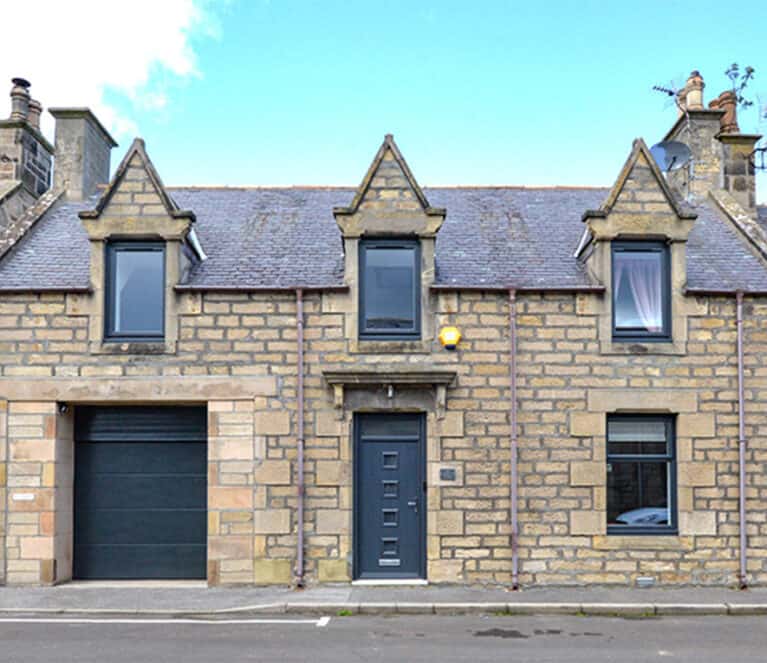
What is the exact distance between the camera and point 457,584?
13453 millimetres

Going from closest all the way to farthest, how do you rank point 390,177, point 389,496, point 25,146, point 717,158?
point 389,496, point 390,177, point 717,158, point 25,146

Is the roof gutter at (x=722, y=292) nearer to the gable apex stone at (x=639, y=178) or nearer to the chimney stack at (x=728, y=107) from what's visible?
the gable apex stone at (x=639, y=178)

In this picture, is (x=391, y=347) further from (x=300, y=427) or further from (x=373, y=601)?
(x=373, y=601)

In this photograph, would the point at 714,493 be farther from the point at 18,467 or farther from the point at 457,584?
the point at 18,467

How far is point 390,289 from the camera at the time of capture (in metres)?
14.2

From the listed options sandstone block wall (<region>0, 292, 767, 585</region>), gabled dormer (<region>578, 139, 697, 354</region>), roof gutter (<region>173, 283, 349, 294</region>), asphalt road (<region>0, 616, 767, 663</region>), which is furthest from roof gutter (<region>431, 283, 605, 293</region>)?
asphalt road (<region>0, 616, 767, 663</region>)

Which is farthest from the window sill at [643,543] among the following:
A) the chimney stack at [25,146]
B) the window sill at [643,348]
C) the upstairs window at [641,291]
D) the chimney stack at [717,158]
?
the chimney stack at [25,146]

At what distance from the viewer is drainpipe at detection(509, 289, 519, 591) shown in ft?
44.1

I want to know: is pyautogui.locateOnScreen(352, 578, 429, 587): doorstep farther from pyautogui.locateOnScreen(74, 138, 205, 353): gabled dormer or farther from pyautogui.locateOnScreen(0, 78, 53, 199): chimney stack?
pyautogui.locateOnScreen(0, 78, 53, 199): chimney stack

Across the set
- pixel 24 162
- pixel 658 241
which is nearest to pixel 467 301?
pixel 658 241

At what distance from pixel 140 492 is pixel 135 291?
327 cm

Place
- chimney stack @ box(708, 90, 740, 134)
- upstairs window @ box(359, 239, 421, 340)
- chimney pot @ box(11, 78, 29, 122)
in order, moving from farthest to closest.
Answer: chimney stack @ box(708, 90, 740, 134)
chimney pot @ box(11, 78, 29, 122)
upstairs window @ box(359, 239, 421, 340)

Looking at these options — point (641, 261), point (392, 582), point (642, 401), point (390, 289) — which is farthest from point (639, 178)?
point (392, 582)

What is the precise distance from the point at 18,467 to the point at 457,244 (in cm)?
798
